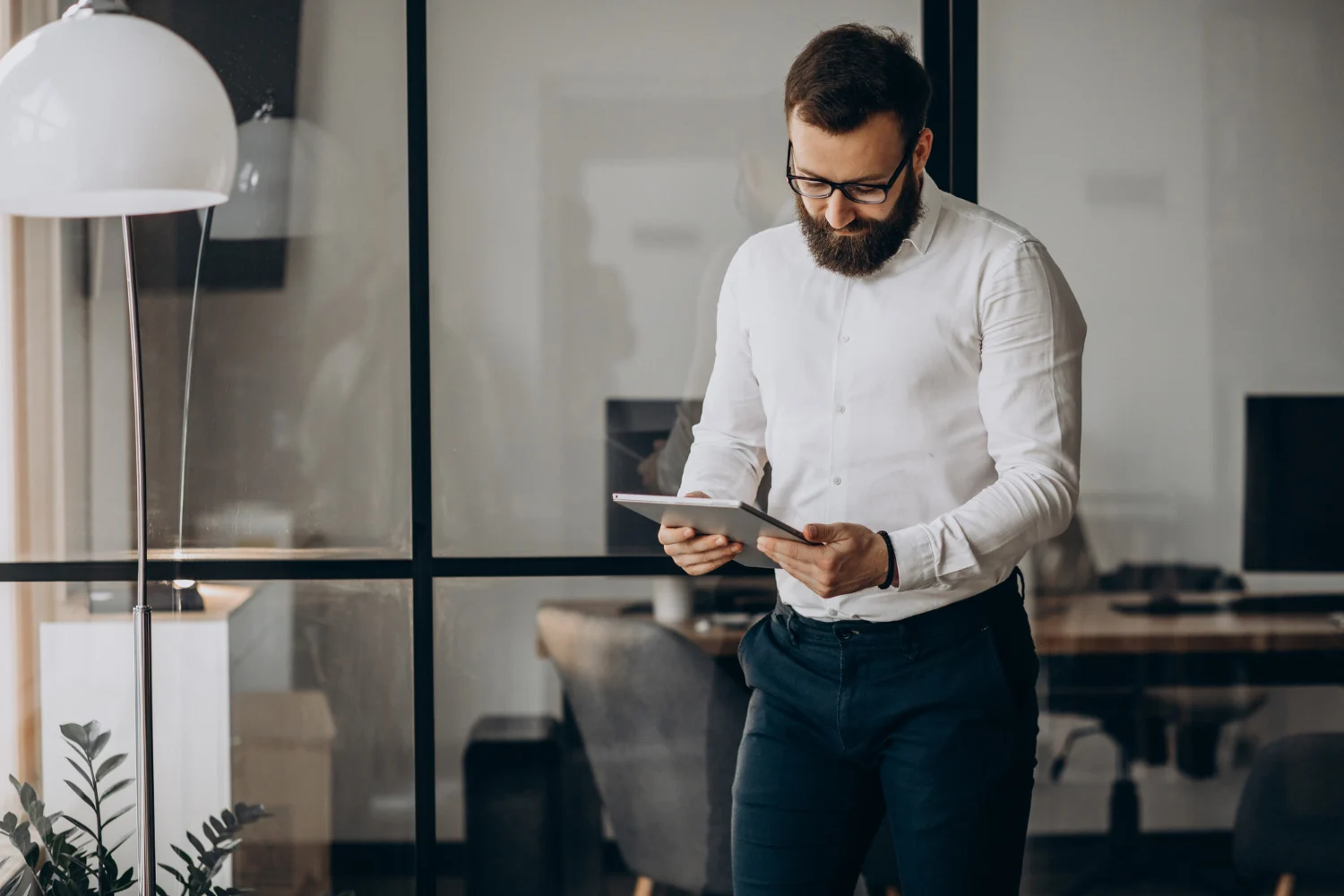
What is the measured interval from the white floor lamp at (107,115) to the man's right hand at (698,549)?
86cm

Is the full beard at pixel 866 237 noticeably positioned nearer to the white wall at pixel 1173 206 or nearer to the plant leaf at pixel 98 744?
the white wall at pixel 1173 206

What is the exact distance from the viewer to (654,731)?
2.46 m

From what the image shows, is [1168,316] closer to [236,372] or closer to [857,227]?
[857,227]

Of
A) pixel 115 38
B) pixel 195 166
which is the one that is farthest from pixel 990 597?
pixel 115 38

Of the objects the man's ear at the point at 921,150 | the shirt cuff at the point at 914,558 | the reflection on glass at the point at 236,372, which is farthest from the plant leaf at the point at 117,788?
the man's ear at the point at 921,150

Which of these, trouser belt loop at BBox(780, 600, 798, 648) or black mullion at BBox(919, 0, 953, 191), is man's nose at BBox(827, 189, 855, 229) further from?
black mullion at BBox(919, 0, 953, 191)

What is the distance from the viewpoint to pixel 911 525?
65.9 inches

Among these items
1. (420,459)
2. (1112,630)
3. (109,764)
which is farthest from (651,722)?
(109,764)

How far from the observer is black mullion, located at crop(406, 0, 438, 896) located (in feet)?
7.82

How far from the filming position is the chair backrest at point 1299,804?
2494mm

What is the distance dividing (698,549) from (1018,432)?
488mm

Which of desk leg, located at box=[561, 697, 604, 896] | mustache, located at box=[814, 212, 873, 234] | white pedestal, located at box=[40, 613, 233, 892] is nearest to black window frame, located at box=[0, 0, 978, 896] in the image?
white pedestal, located at box=[40, 613, 233, 892]

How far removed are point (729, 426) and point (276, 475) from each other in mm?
1078

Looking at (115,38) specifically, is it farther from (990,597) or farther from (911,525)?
(990,597)
